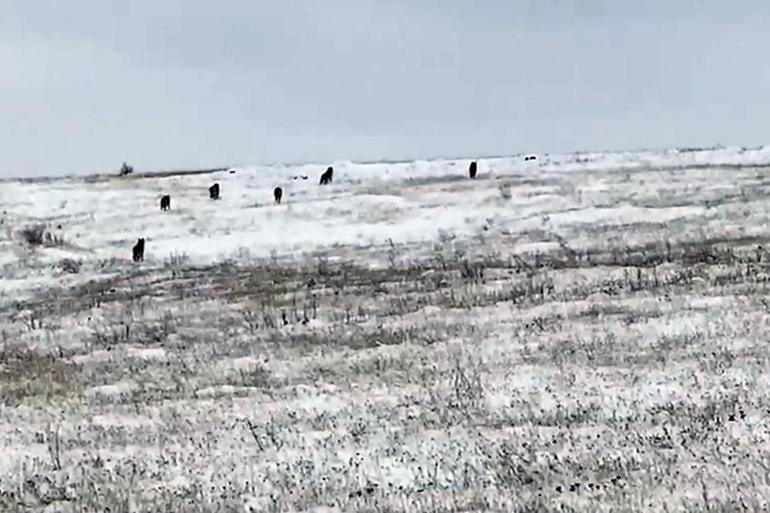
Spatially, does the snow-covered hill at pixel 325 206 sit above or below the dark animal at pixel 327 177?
below

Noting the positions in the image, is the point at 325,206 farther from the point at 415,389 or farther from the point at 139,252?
the point at 415,389

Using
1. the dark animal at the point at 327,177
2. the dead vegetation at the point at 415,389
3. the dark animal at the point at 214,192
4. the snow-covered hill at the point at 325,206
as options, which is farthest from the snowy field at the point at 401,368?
the dark animal at the point at 327,177

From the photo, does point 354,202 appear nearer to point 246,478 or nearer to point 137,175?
point 137,175

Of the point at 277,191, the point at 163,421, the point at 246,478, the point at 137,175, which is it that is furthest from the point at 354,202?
the point at 246,478

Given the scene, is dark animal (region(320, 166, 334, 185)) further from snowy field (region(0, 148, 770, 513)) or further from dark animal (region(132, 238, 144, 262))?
dark animal (region(132, 238, 144, 262))

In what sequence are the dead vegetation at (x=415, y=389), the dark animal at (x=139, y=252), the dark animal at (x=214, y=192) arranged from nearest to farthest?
the dead vegetation at (x=415, y=389) < the dark animal at (x=139, y=252) < the dark animal at (x=214, y=192)

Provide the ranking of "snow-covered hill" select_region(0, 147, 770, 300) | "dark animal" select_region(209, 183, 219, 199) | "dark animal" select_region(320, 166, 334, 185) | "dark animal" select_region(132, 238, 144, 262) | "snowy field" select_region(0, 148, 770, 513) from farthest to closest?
1. "dark animal" select_region(320, 166, 334, 185)
2. "dark animal" select_region(209, 183, 219, 199)
3. "snow-covered hill" select_region(0, 147, 770, 300)
4. "dark animal" select_region(132, 238, 144, 262)
5. "snowy field" select_region(0, 148, 770, 513)

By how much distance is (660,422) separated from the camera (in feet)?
46.6

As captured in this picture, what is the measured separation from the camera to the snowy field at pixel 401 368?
12430 mm

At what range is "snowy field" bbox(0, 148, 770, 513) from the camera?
1243 cm

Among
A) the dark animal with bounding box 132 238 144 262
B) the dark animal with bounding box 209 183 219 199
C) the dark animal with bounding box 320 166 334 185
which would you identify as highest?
the dark animal with bounding box 320 166 334 185

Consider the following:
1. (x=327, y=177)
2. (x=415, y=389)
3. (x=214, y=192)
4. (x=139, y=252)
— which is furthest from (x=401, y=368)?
(x=327, y=177)

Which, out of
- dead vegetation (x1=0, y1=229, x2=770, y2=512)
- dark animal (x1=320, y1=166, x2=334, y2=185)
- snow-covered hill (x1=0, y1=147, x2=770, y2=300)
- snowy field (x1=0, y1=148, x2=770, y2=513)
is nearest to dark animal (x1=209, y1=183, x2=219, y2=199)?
snow-covered hill (x1=0, y1=147, x2=770, y2=300)

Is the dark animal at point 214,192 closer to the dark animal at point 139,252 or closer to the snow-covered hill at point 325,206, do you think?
the snow-covered hill at point 325,206
